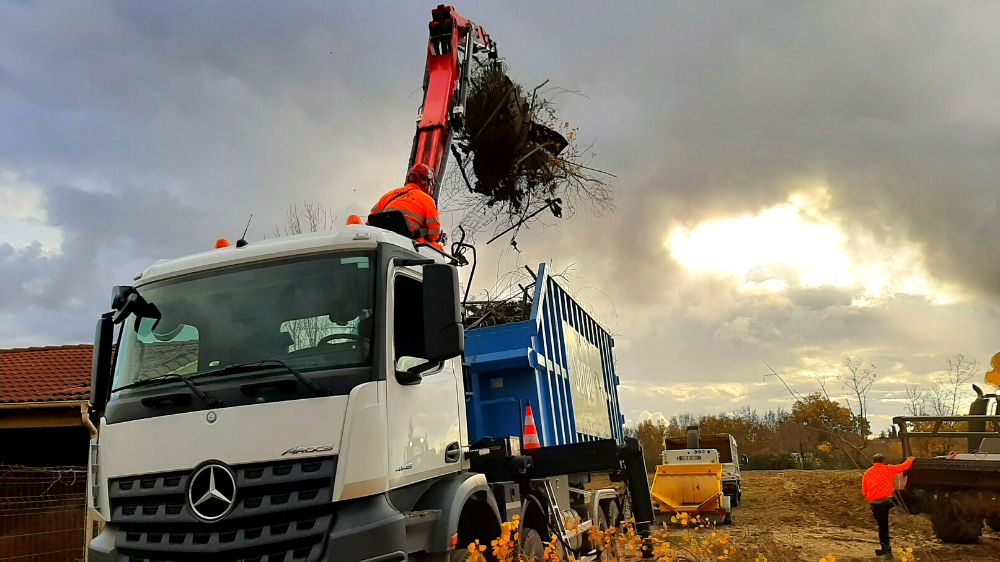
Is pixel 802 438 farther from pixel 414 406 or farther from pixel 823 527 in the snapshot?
pixel 414 406

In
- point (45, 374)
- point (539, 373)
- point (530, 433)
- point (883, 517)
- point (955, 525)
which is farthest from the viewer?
point (45, 374)

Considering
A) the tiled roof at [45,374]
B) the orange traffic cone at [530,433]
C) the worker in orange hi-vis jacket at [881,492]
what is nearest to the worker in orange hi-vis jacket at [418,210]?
the orange traffic cone at [530,433]

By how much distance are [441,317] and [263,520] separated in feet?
4.27

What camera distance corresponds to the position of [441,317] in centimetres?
399

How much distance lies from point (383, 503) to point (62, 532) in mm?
8488

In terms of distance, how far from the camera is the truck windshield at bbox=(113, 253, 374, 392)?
12.7 ft

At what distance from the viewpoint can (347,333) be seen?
3.90 metres

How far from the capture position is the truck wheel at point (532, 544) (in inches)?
207

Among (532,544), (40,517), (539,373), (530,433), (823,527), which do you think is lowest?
(823,527)

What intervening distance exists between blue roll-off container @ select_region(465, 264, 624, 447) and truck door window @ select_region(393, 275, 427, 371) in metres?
1.29

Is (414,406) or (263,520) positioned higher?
(414,406)

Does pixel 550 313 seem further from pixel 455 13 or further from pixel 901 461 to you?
pixel 901 461

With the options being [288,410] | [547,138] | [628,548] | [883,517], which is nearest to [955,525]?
[883,517]

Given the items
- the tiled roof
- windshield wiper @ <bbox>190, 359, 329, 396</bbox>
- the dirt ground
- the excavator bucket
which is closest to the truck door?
windshield wiper @ <bbox>190, 359, 329, 396</bbox>
